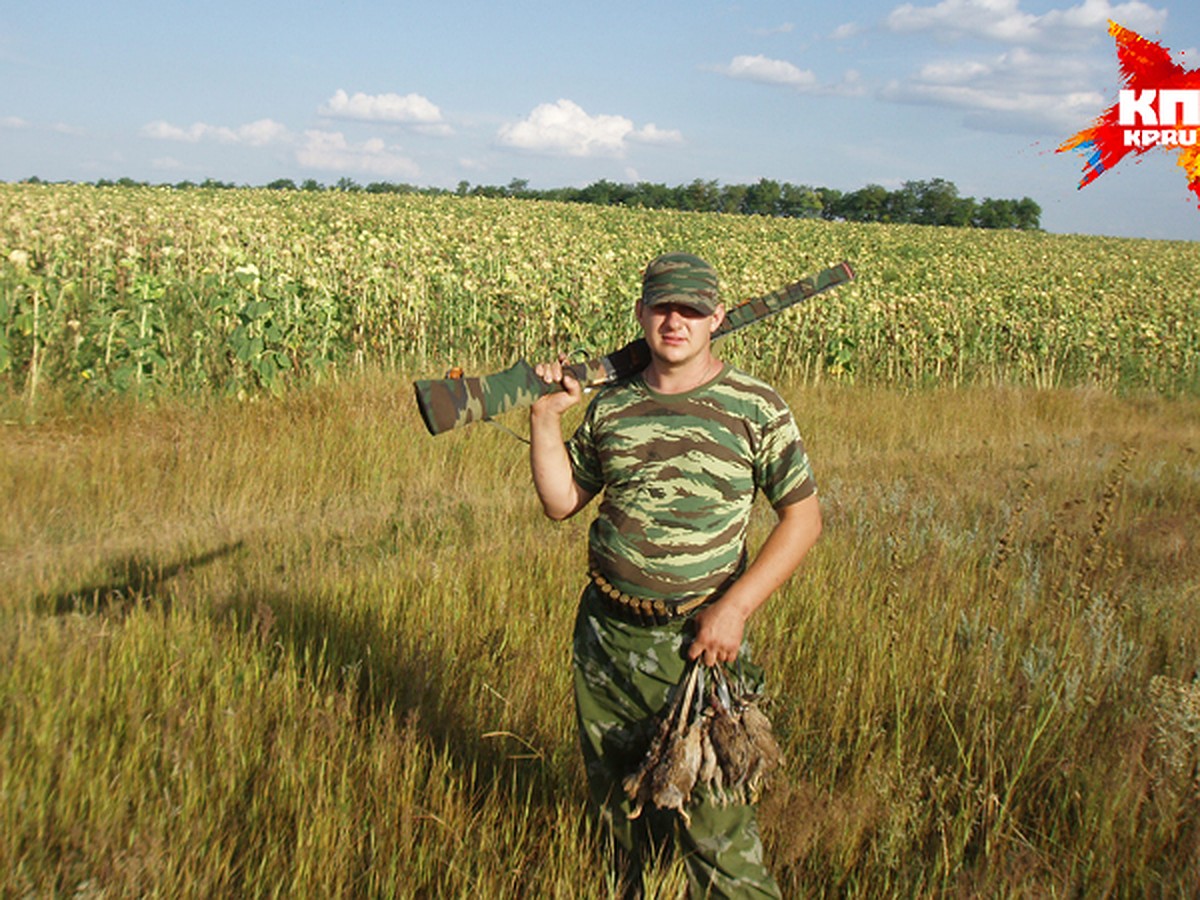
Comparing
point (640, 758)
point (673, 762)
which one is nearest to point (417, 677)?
point (640, 758)

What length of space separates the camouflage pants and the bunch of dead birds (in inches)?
2.8

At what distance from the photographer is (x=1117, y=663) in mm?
4371

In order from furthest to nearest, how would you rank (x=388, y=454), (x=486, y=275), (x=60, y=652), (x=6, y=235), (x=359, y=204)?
(x=359, y=204) < (x=486, y=275) < (x=6, y=235) < (x=388, y=454) < (x=60, y=652)

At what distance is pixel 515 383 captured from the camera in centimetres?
262

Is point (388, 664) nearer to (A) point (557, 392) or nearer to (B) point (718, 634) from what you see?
(A) point (557, 392)

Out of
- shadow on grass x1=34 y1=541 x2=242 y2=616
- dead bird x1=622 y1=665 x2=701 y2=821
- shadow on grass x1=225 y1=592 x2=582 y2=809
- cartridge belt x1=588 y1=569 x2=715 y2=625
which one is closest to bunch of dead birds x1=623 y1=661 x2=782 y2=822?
dead bird x1=622 y1=665 x2=701 y2=821

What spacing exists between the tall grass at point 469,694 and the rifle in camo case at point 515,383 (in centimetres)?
118

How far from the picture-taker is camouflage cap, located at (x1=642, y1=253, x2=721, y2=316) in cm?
263

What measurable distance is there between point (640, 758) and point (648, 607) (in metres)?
0.41

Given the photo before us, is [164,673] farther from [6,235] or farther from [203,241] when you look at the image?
[203,241]

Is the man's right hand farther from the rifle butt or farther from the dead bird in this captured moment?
the dead bird

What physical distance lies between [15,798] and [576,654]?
5.17 ft

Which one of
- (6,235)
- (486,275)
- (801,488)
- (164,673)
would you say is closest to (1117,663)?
(801,488)

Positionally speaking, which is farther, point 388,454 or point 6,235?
point 6,235
